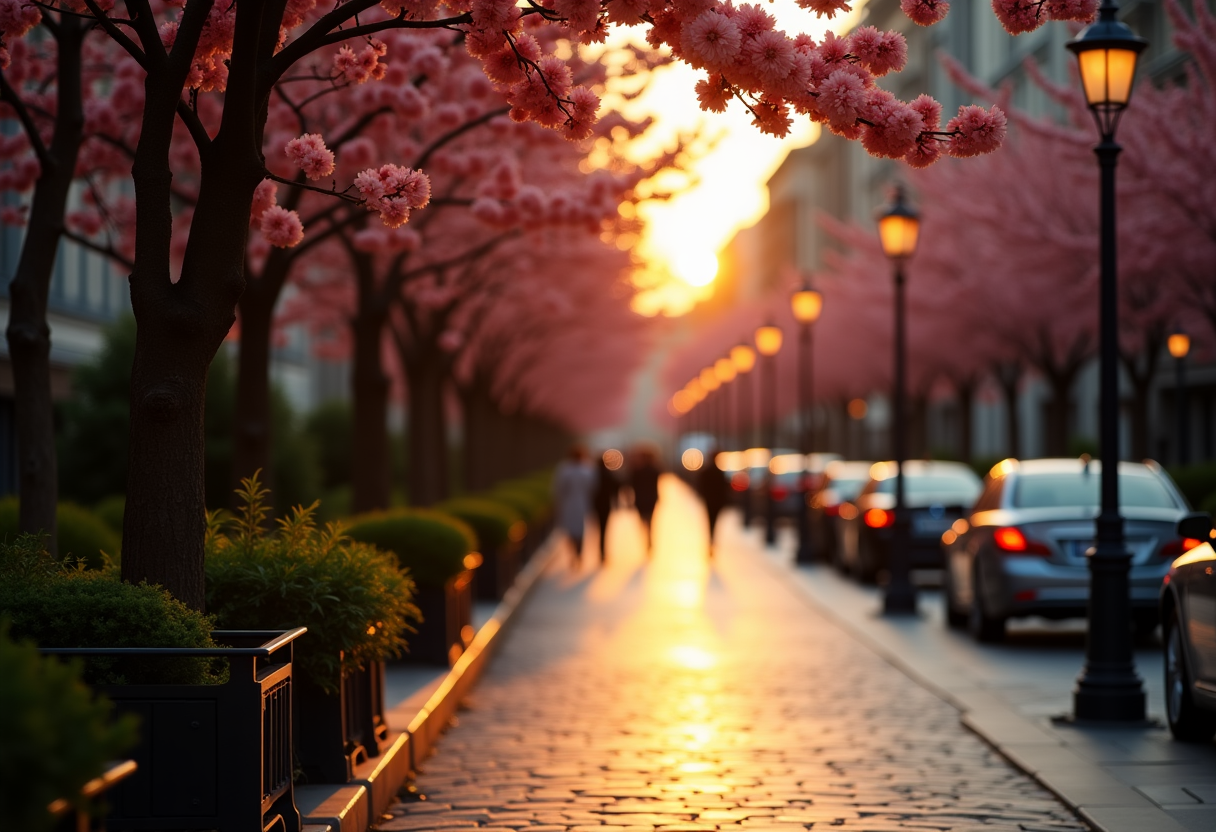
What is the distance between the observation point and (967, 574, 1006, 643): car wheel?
16.3 meters

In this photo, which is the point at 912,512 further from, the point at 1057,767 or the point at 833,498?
the point at 1057,767

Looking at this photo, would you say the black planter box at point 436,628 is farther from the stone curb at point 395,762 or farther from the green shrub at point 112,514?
the green shrub at point 112,514

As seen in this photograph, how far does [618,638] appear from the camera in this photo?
17.6 meters

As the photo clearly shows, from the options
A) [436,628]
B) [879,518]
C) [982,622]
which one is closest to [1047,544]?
[982,622]

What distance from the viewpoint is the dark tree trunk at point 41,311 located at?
10828mm

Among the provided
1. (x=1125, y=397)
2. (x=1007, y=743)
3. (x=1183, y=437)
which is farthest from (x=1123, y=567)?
(x=1125, y=397)

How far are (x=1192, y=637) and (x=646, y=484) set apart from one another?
23.0 m

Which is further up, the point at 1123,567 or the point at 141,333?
the point at 141,333

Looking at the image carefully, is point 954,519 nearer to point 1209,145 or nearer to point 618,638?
point 1209,145

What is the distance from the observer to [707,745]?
1055cm

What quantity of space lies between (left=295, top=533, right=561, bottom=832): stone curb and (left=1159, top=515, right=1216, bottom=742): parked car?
4.05 meters

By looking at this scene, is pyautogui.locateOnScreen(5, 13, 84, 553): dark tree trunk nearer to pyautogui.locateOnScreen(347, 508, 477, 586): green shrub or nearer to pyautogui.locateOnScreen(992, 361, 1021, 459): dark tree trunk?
pyautogui.locateOnScreen(347, 508, 477, 586): green shrub

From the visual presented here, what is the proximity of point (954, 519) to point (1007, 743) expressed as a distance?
12636 mm

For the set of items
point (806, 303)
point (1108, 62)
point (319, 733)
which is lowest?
point (319, 733)
